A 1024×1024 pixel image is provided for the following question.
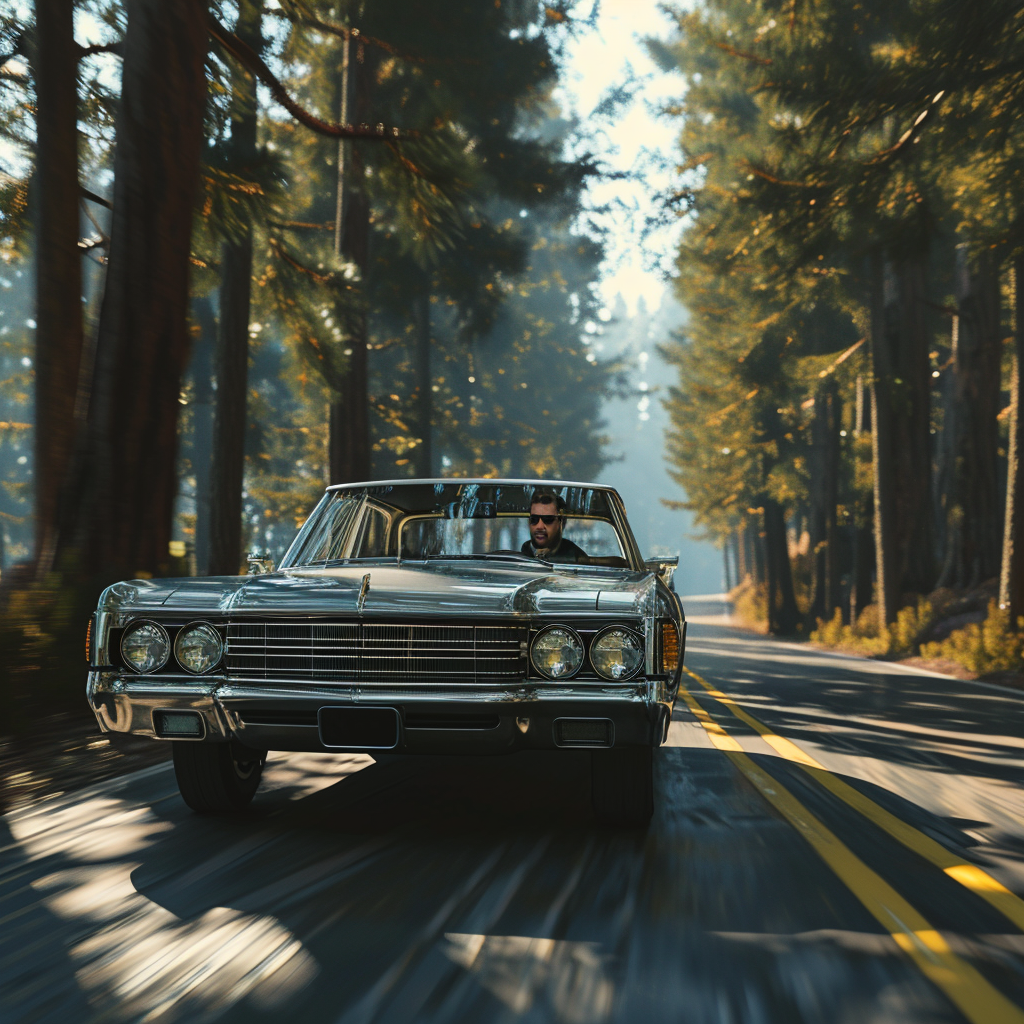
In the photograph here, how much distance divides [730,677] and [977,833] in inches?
350

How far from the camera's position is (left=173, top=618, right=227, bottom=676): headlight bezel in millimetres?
4246

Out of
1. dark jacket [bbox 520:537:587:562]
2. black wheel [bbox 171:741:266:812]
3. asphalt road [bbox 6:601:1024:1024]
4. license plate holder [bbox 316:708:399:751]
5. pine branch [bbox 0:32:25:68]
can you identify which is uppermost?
pine branch [bbox 0:32:25:68]

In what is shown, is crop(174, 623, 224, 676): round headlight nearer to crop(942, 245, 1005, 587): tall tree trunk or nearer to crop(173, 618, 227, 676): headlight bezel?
crop(173, 618, 227, 676): headlight bezel

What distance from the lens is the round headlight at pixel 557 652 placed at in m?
4.06

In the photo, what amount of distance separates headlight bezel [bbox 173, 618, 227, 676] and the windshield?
4.54 ft

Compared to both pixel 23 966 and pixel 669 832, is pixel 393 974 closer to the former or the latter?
pixel 23 966

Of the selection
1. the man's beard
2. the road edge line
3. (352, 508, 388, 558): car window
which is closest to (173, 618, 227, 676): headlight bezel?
(352, 508, 388, 558): car window

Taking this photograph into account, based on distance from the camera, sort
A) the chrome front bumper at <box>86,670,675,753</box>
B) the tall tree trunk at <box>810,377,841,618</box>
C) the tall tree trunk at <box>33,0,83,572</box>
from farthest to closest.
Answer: the tall tree trunk at <box>810,377,841,618</box>, the tall tree trunk at <box>33,0,83,572</box>, the chrome front bumper at <box>86,670,675,753</box>

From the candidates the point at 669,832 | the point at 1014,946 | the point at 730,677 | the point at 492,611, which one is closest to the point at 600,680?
the point at 492,611

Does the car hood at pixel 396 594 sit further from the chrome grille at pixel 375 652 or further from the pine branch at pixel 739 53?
the pine branch at pixel 739 53

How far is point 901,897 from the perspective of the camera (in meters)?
Result: 3.62

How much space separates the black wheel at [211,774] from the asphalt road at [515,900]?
4.3 inches

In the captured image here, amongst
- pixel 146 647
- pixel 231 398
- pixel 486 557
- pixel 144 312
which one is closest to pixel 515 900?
pixel 146 647

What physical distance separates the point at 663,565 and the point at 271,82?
756 cm
